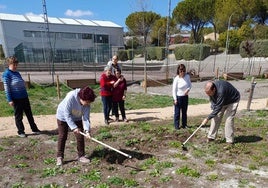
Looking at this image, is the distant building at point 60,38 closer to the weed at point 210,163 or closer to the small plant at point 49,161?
the small plant at point 49,161

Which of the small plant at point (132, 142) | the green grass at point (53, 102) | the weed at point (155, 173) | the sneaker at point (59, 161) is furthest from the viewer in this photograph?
the green grass at point (53, 102)

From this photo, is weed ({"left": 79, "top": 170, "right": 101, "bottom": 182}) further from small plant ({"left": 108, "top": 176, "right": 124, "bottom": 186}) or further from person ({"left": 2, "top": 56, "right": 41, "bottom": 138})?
person ({"left": 2, "top": 56, "right": 41, "bottom": 138})

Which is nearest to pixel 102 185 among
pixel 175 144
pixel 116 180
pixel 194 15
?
pixel 116 180

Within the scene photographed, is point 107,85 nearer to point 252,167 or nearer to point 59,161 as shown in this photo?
point 59,161

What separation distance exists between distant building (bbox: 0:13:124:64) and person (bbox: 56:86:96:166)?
2823cm

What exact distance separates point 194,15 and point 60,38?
991 inches

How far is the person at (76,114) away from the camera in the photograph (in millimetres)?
4375

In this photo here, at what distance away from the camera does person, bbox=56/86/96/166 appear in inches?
172

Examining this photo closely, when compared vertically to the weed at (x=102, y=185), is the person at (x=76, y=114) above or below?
above

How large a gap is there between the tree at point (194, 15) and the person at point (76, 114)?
5181 cm

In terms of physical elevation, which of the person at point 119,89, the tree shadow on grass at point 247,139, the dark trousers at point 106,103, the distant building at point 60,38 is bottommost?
the tree shadow on grass at point 247,139

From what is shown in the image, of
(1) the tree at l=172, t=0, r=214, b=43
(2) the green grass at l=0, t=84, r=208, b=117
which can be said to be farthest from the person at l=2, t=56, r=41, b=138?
Answer: (1) the tree at l=172, t=0, r=214, b=43

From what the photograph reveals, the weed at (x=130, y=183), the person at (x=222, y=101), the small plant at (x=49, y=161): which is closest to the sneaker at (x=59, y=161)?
the small plant at (x=49, y=161)

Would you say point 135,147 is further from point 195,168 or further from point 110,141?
point 195,168
